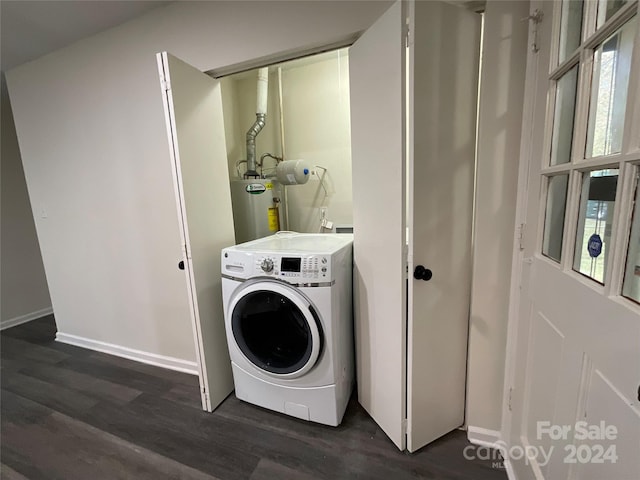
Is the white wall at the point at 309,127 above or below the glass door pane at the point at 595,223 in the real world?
above

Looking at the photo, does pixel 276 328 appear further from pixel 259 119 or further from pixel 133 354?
pixel 259 119

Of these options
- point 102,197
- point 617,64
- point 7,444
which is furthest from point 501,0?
point 7,444

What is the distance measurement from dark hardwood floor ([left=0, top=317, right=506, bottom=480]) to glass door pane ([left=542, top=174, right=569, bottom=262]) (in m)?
1.05

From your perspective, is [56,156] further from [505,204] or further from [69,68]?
[505,204]

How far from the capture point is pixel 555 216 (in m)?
0.93

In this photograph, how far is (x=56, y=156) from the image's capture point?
2129 mm

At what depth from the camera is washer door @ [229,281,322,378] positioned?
4.35ft

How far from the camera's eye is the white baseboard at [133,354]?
2.04 metres

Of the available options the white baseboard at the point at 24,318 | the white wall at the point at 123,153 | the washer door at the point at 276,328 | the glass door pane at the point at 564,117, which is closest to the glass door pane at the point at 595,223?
the glass door pane at the point at 564,117

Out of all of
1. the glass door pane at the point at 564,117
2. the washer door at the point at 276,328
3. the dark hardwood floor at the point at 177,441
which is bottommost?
the dark hardwood floor at the point at 177,441

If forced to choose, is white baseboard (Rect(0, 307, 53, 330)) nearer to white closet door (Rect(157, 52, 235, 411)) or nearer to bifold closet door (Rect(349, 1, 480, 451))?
white closet door (Rect(157, 52, 235, 411))

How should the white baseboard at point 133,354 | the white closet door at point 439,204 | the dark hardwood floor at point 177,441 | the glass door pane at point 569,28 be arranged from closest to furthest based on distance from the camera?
the glass door pane at point 569,28, the white closet door at point 439,204, the dark hardwood floor at point 177,441, the white baseboard at point 133,354

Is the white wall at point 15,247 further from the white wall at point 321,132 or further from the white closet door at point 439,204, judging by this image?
the white closet door at point 439,204

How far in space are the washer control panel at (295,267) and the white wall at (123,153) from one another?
2.86ft
